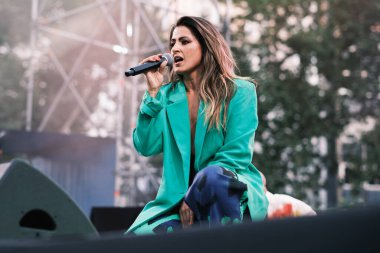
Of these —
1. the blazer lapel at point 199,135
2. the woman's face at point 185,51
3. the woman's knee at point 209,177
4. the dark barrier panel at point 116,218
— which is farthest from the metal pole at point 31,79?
the woman's knee at point 209,177

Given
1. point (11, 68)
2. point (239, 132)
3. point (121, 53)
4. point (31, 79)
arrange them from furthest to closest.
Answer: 1. point (11, 68)
2. point (31, 79)
3. point (121, 53)
4. point (239, 132)

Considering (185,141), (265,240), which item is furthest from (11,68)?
(265,240)

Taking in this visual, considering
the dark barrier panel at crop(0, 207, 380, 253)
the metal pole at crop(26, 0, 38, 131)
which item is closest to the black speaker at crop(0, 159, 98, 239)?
the dark barrier panel at crop(0, 207, 380, 253)

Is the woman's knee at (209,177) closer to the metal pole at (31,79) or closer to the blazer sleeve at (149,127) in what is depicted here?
the blazer sleeve at (149,127)

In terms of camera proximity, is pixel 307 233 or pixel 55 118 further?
pixel 55 118

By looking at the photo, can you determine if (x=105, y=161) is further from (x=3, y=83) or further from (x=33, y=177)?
(x=3, y=83)

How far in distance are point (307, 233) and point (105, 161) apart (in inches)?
209

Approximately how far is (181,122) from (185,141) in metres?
0.07

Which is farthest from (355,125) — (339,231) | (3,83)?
(339,231)

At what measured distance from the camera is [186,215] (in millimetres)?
1609

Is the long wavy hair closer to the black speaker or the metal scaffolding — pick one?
the black speaker

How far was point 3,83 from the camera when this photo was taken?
12984 millimetres

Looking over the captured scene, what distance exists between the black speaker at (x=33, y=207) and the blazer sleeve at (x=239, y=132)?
44 centimetres

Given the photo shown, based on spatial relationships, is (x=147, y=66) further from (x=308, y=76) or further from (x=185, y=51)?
(x=308, y=76)
